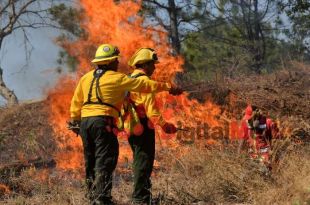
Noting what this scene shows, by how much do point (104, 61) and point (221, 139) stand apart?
3.88m

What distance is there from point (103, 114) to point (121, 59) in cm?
719

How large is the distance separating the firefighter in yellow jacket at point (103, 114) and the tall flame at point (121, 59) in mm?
4442

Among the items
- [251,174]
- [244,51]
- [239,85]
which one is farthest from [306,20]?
[251,174]

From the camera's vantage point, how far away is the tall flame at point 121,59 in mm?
10742

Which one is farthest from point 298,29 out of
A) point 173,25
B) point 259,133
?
point 259,133

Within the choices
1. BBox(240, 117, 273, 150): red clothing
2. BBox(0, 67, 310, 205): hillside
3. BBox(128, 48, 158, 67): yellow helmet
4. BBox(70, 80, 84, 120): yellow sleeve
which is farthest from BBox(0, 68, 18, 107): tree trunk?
BBox(128, 48, 158, 67): yellow helmet

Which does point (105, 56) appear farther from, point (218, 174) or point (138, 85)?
point (218, 174)

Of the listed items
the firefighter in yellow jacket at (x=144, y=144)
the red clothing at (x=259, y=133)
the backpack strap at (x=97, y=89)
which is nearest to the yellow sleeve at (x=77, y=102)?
the backpack strap at (x=97, y=89)

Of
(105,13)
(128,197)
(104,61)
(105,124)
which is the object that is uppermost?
(105,13)

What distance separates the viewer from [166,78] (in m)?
12.6

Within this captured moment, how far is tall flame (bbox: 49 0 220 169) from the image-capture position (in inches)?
423

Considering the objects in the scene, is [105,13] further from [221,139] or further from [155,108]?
[155,108]

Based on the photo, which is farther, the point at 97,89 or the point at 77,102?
the point at 77,102

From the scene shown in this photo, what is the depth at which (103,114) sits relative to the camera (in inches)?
223
